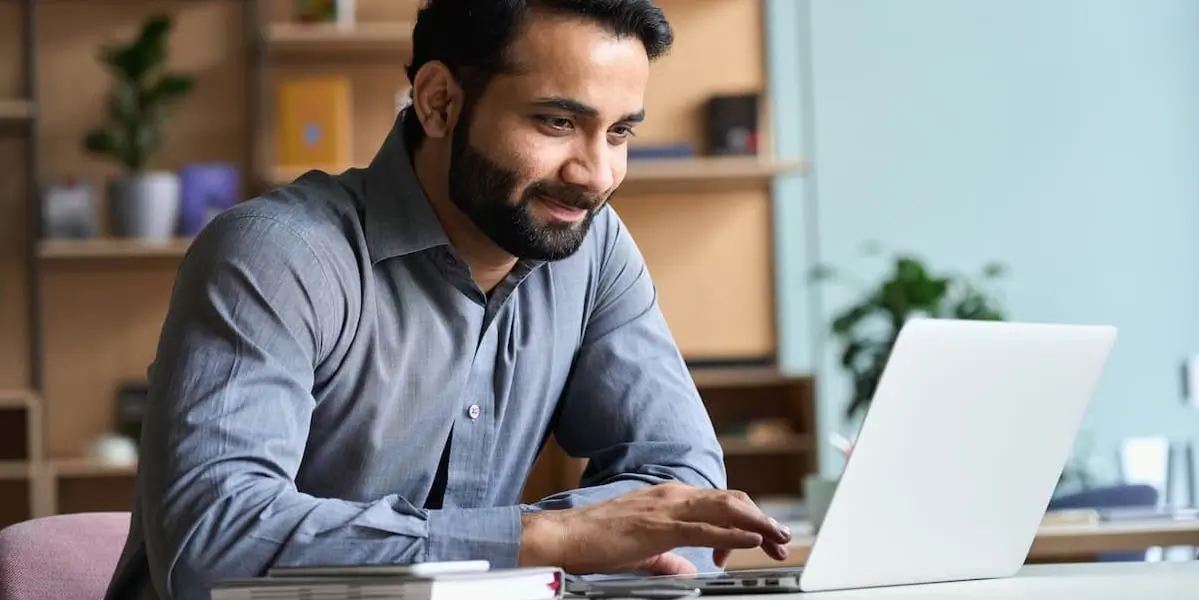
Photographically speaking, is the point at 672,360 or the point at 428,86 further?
the point at 672,360

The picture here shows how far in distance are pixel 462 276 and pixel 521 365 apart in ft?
0.44

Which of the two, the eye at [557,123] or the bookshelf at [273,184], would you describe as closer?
the eye at [557,123]

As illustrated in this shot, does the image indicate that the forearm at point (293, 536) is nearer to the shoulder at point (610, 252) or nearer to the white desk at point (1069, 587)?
the white desk at point (1069, 587)

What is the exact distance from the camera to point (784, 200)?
4.77m

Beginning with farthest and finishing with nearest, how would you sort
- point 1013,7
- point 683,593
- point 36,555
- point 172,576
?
point 1013,7
point 36,555
point 172,576
point 683,593

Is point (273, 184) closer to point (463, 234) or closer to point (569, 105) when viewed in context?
point (463, 234)

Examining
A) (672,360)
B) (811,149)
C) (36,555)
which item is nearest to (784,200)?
(811,149)

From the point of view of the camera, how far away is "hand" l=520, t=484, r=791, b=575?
127cm

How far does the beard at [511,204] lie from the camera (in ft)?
5.30

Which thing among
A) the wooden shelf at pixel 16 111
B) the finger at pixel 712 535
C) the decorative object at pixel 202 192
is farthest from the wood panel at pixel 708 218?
the finger at pixel 712 535

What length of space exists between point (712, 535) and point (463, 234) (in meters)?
0.55

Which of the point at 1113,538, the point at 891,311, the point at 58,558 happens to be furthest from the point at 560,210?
the point at 891,311

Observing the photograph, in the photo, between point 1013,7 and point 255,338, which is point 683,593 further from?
point 1013,7

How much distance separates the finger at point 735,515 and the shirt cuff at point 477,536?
157 millimetres
